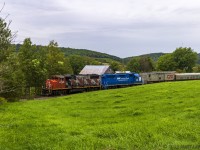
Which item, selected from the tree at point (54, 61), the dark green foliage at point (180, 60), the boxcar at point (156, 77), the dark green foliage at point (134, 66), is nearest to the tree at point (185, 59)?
the dark green foliage at point (180, 60)

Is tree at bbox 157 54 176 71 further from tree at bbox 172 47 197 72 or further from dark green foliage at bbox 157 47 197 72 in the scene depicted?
tree at bbox 172 47 197 72

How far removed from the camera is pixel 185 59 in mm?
125562

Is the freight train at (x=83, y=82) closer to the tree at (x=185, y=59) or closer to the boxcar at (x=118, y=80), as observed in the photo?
the boxcar at (x=118, y=80)

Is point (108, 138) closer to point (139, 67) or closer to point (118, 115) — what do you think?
point (118, 115)

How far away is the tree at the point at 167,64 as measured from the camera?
416 ft

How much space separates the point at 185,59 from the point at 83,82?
80910mm

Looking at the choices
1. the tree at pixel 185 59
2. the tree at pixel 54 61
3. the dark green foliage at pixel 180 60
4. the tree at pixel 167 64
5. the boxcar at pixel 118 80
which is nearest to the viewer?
the boxcar at pixel 118 80

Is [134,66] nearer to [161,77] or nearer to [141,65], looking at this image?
[141,65]

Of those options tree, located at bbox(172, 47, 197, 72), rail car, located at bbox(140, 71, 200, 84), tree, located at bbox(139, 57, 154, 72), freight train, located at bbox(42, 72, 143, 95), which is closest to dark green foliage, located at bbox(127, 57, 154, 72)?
tree, located at bbox(139, 57, 154, 72)

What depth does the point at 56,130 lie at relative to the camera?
45.0 ft

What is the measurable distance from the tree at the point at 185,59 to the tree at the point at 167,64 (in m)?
1.63

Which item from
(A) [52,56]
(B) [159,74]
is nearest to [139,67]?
(B) [159,74]

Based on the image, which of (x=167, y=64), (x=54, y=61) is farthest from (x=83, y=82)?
(x=167, y=64)

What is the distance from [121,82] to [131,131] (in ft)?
155
